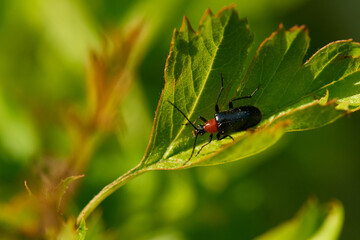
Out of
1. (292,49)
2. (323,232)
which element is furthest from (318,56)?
(323,232)

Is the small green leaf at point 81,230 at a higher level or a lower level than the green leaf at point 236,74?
lower

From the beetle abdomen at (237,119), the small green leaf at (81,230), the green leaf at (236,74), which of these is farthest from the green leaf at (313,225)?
the small green leaf at (81,230)

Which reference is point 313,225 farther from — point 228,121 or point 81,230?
point 81,230

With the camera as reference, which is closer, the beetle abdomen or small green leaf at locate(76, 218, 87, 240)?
small green leaf at locate(76, 218, 87, 240)

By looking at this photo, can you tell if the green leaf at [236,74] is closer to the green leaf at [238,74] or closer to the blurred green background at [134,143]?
the green leaf at [238,74]

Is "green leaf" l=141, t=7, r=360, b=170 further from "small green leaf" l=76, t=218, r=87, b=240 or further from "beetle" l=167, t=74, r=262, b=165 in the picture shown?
"small green leaf" l=76, t=218, r=87, b=240

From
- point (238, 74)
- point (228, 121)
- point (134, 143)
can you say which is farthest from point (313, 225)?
point (134, 143)

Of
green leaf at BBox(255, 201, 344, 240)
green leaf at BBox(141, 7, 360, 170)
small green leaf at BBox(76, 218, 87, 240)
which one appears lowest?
green leaf at BBox(255, 201, 344, 240)

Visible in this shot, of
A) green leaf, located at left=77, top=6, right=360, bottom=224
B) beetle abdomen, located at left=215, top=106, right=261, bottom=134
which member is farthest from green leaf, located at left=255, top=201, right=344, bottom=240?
green leaf, located at left=77, top=6, right=360, bottom=224
